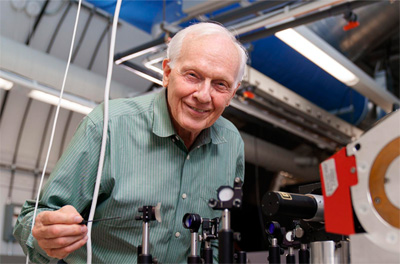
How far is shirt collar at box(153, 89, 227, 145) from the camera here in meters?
1.35

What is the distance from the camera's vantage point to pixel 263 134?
205 inches

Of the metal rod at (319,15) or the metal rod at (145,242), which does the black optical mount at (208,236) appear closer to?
the metal rod at (145,242)

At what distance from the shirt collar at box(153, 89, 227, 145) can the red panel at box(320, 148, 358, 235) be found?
0.60m

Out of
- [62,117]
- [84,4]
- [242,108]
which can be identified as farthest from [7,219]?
[242,108]

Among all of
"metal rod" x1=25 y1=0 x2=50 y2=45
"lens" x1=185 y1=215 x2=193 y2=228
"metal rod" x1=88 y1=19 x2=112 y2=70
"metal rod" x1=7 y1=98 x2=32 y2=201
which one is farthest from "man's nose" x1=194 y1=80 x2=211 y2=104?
"metal rod" x1=7 y1=98 x2=32 y2=201

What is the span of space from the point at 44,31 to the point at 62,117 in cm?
85

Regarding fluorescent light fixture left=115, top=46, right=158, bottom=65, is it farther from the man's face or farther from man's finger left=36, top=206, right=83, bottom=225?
man's finger left=36, top=206, right=83, bottom=225

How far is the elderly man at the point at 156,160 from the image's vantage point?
1.26m

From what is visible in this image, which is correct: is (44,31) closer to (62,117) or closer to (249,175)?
(62,117)

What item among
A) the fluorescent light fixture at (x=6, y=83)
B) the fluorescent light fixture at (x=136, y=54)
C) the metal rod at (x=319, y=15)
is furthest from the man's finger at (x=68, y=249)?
the fluorescent light fixture at (x=6, y=83)

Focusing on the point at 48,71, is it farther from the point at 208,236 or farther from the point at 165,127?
the point at 208,236

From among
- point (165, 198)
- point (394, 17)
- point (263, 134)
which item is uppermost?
point (394, 17)

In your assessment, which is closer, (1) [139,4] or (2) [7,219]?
(1) [139,4]

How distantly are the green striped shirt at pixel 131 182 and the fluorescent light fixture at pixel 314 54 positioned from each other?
155 cm
